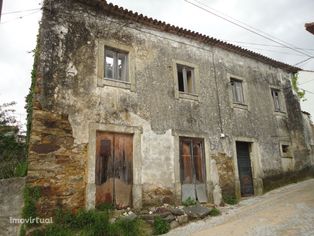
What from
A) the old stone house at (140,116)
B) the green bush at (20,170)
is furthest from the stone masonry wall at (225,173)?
the green bush at (20,170)

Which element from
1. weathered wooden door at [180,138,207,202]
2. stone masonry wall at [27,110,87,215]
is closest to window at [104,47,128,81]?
stone masonry wall at [27,110,87,215]

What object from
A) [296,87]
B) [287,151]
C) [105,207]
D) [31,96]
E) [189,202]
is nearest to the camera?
[105,207]

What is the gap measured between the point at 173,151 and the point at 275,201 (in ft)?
11.6

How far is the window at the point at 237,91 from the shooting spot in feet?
36.5

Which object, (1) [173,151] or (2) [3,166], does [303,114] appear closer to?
(1) [173,151]

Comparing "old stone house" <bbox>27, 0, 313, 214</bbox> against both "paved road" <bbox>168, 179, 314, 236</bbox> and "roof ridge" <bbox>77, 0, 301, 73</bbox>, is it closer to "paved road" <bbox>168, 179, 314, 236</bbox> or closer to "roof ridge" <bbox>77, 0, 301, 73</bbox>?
"roof ridge" <bbox>77, 0, 301, 73</bbox>

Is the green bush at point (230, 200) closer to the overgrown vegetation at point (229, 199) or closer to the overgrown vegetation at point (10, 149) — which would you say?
the overgrown vegetation at point (229, 199)

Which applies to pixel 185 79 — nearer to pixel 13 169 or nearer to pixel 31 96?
pixel 31 96

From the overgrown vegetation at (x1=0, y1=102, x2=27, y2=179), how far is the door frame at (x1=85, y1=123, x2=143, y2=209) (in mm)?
1511

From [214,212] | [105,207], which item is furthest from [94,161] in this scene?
[214,212]

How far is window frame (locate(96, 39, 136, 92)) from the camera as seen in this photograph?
25.6ft

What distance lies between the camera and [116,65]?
8359mm

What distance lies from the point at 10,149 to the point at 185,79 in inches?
251

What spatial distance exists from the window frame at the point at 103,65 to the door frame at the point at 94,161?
1241mm
